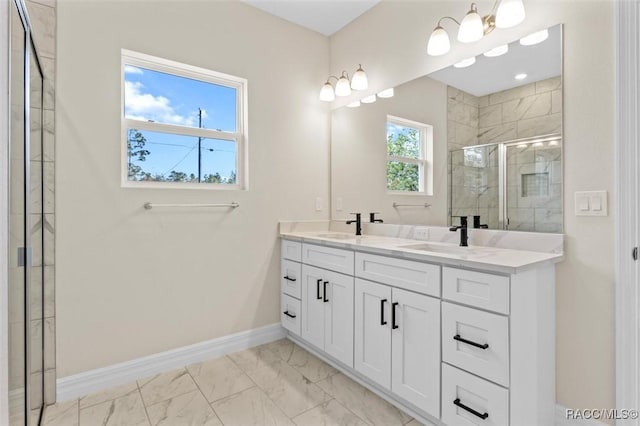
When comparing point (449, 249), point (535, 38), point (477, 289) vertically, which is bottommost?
point (477, 289)

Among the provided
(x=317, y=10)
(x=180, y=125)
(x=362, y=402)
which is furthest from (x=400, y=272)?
(x=317, y=10)

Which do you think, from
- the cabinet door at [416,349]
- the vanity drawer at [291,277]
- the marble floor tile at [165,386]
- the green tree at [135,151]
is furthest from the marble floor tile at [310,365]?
the green tree at [135,151]

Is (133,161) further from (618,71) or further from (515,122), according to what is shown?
(618,71)

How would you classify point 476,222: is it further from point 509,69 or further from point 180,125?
point 180,125

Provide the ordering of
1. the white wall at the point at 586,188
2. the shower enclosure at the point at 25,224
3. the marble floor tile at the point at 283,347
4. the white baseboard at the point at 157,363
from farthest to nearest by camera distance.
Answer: the marble floor tile at the point at 283,347 → the white baseboard at the point at 157,363 → the white wall at the point at 586,188 → the shower enclosure at the point at 25,224

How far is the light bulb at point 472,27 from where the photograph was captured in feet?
6.20

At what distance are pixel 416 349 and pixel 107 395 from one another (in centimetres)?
181

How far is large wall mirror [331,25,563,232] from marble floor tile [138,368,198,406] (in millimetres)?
1700

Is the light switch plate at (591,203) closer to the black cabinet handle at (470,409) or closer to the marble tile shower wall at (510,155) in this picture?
the marble tile shower wall at (510,155)

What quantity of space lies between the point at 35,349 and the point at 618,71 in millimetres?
2939

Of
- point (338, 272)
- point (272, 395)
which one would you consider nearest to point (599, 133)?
point (338, 272)

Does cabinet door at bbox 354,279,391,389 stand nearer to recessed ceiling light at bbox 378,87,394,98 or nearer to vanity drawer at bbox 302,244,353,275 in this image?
vanity drawer at bbox 302,244,353,275

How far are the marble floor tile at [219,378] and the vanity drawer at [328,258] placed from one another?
865 mm

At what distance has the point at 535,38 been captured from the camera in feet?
5.81
